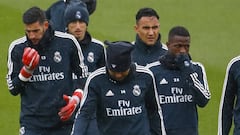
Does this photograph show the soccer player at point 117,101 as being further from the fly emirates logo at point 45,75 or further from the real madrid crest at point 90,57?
the real madrid crest at point 90,57

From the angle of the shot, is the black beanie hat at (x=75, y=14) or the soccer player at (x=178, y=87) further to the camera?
the black beanie hat at (x=75, y=14)

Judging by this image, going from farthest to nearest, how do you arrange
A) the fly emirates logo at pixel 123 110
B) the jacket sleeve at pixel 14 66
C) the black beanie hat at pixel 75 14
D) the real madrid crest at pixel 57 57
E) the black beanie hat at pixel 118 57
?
the black beanie hat at pixel 75 14 → the real madrid crest at pixel 57 57 → the jacket sleeve at pixel 14 66 → the fly emirates logo at pixel 123 110 → the black beanie hat at pixel 118 57

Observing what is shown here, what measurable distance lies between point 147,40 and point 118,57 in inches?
67.9

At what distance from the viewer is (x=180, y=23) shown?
69.7ft

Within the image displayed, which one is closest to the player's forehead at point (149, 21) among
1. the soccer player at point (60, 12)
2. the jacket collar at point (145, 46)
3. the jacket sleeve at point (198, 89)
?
the jacket collar at point (145, 46)

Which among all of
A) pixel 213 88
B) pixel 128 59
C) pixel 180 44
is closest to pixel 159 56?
pixel 180 44

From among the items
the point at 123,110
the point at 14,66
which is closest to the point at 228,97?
the point at 123,110

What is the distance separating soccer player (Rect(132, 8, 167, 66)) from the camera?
10.1 meters

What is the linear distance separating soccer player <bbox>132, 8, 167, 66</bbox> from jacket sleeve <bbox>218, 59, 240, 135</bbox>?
1528 mm

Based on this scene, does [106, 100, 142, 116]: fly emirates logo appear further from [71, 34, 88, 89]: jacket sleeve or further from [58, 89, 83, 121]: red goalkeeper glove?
[71, 34, 88, 89]: jacket sleeve

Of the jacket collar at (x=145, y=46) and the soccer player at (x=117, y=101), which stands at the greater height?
the jacket collar at (x=145, y=46)

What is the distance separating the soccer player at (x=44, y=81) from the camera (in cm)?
974

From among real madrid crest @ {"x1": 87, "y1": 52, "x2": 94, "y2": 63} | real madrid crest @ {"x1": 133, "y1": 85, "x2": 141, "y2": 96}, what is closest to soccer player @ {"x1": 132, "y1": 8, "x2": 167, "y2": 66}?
real madrid crest @ {"x1": 87, "y1": 52, "x2": 94, "y2": 63}

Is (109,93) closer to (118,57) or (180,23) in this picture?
(118,57)
